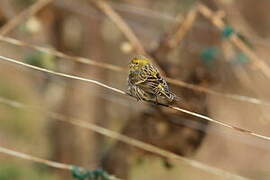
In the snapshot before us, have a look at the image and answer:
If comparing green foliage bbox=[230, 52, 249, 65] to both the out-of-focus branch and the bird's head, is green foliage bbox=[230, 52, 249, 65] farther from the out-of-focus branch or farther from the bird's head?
the bird's head

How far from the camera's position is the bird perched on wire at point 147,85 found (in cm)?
212

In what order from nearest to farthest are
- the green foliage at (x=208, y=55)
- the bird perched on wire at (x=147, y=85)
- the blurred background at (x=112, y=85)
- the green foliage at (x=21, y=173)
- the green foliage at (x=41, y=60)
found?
1. the bird perched on wire at (x=147, y=85)
2. the green foliage at (x=41, y=60)
3. the green foliage at (x=208, y=55)
4. the blurred background at (x=112, y=85)
5. the green foliage at (x=21, y=173)

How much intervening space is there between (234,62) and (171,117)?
1.38 feet

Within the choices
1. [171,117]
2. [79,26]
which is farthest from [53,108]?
[171,117]

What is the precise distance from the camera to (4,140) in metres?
5.21

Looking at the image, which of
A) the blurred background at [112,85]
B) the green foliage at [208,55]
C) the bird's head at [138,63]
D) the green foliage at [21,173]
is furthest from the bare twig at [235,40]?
the green foliage at [21,173]

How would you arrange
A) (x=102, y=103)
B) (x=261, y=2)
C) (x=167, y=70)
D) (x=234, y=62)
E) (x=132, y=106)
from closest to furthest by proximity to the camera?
(x=167, y=70)
(x=234, y=62)
(x=132, y=106)
(x=102, y=103)
(x=261, y=2)

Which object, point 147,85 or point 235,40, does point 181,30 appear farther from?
point 147,85

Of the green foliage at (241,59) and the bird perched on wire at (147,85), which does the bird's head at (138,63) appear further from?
the green foliage at (241,59)

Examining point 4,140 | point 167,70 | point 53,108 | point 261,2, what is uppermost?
point 261,2

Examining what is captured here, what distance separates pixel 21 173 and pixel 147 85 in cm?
274

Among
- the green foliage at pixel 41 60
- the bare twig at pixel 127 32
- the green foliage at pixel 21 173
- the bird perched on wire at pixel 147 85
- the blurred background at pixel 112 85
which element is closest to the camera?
the bird perched on wire at pixel 147 85

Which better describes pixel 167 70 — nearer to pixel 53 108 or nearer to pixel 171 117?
pixel 171 117

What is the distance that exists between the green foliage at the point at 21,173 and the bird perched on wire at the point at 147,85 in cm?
245
